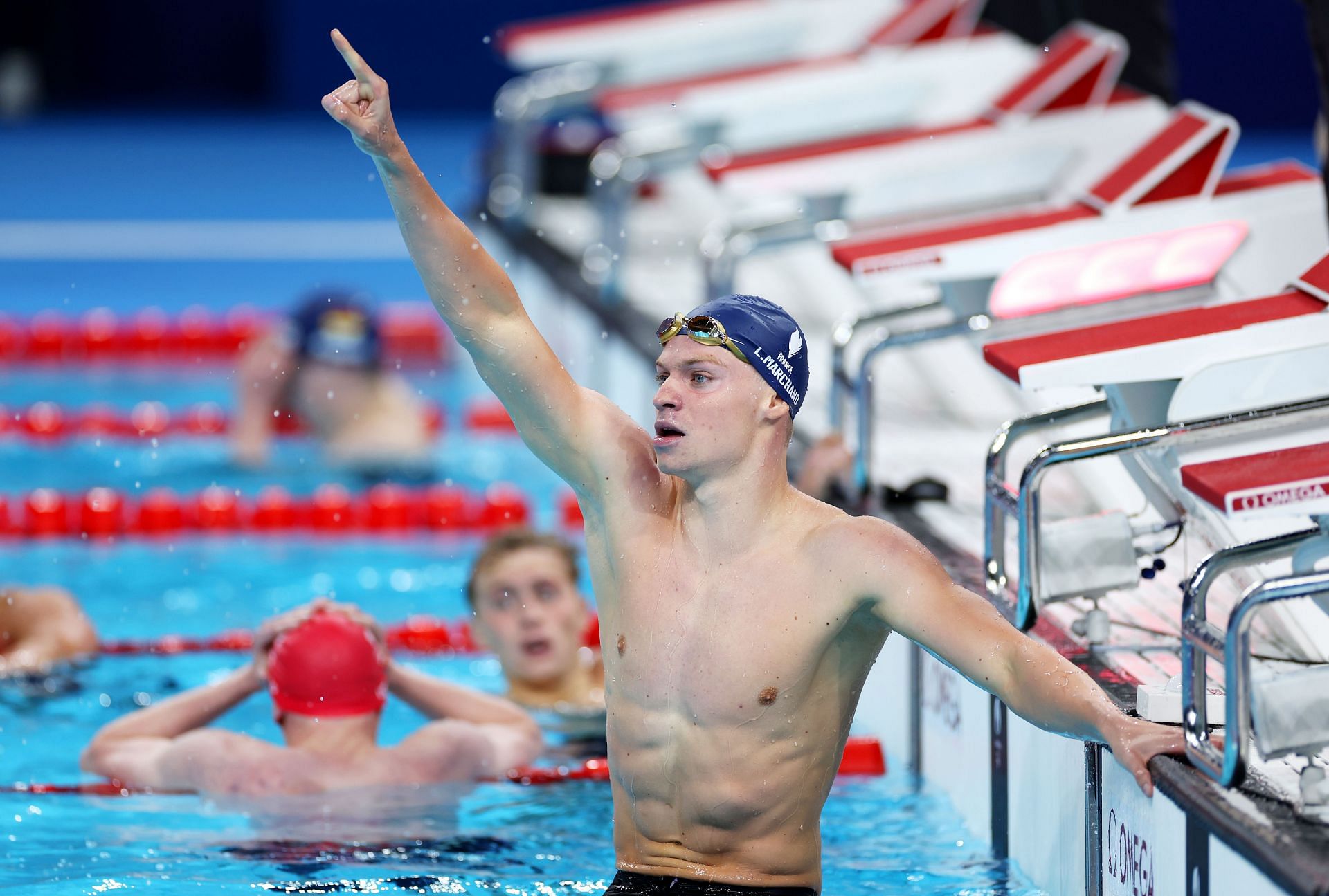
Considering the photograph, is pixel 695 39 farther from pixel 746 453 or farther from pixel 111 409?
pixel 746 453

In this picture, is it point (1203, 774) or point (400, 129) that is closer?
point (1203, 774)

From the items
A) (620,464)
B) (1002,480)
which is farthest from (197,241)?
(620,464)

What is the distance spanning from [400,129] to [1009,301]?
12532 millimetres

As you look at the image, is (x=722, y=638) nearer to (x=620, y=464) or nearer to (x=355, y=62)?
(x=620, y=464)

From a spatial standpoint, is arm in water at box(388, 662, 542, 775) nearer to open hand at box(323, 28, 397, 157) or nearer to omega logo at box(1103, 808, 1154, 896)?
omega logo at box(1103, 808, 1154, 896)

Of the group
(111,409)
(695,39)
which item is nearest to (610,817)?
(111,409)

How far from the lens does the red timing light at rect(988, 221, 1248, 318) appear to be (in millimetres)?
4355

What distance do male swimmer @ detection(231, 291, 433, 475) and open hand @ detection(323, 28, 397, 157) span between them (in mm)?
4377

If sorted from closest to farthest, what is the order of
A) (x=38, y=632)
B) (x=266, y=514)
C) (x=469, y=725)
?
(x=469, y=725) < (x=38, y=632) < (x=266, y=514)

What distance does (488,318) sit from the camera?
9.51 feet

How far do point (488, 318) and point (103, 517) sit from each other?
4.03m

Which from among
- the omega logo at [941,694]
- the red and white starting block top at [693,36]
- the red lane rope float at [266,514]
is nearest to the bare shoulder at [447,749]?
the omega logo at [941,694]

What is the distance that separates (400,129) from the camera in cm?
1647

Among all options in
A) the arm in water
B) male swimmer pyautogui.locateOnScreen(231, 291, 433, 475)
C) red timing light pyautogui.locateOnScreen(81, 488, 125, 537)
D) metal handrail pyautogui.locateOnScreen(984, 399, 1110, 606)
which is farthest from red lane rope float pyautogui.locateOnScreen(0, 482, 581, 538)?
metal handrail pyautogui.locateOnScreen(984, 399, 1110, 606)
